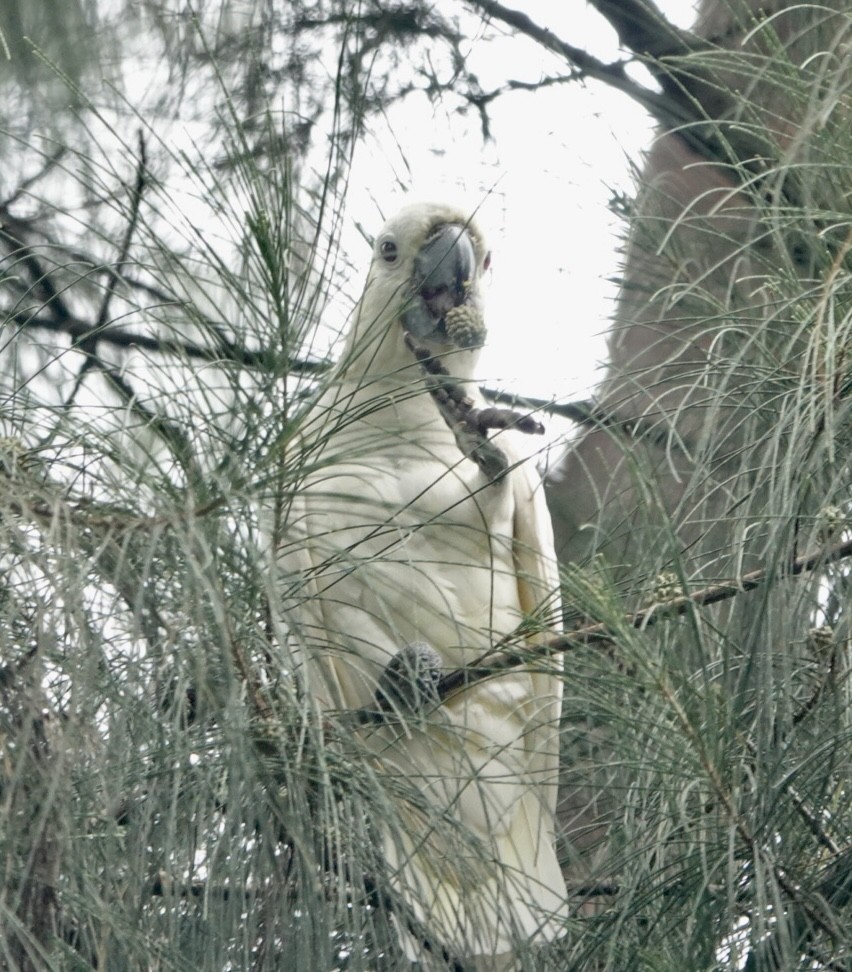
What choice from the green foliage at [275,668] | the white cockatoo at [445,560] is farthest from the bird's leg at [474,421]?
the green foliage at [275,668]

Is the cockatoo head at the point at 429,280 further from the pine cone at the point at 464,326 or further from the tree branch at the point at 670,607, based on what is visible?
the tree branch at the point at 670,607

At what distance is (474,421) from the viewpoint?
54.0 inches

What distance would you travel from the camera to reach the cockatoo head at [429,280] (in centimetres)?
157

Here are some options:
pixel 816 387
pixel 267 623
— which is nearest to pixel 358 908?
pixel 267 623

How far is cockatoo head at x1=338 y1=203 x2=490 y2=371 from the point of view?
61.8 inches

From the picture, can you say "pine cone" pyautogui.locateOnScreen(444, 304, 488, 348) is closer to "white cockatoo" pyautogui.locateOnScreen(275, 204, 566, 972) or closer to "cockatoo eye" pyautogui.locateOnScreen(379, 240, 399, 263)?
"white cockatoo" pyautogui.locateOnScreen(275, 204, 566, 972)

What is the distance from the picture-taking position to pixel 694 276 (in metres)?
1.69

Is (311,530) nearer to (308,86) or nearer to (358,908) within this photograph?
(358,908)

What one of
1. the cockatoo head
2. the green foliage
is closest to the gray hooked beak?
the cockatoo head

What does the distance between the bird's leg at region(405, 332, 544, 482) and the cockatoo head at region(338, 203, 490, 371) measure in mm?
47

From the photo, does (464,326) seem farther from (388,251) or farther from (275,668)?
(275,668)

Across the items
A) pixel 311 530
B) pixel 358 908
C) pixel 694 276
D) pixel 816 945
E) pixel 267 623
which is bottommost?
pixel 816 945

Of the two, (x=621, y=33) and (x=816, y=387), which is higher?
(x=621, y=33)

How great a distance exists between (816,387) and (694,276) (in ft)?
2.17
